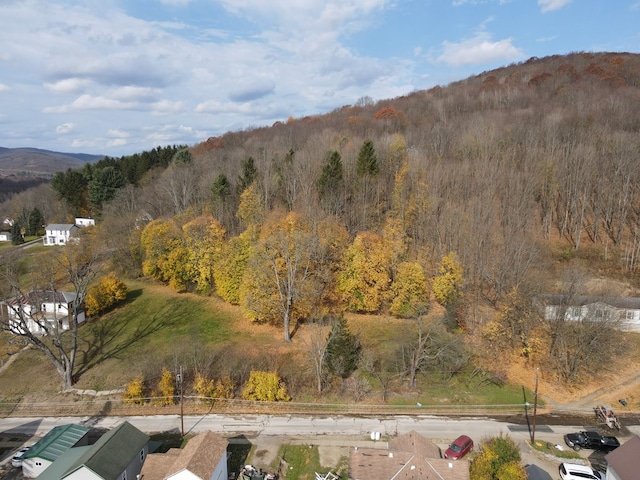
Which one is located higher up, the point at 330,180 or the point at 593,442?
the point at 330,180

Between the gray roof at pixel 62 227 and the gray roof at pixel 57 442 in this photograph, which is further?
the gray roof at pixel 62 227

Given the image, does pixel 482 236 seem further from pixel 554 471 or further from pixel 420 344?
pixel 554 471

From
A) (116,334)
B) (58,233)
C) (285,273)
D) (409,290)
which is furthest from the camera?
(58,233)

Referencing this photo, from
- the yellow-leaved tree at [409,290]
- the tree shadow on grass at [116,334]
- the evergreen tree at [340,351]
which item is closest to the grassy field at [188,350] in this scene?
the tree shadow on grass at [116,334]

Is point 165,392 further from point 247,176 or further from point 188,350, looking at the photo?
point 247,176

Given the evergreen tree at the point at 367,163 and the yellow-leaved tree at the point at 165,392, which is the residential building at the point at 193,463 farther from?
the evergreen tree at the point at 367,163

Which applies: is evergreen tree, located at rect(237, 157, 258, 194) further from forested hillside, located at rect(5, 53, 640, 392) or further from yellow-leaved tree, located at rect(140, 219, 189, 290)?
yellow-leaved tree, located at rect(140, 219, 189, 290)

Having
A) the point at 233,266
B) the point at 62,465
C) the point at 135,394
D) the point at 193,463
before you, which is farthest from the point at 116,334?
the point at 193,463
